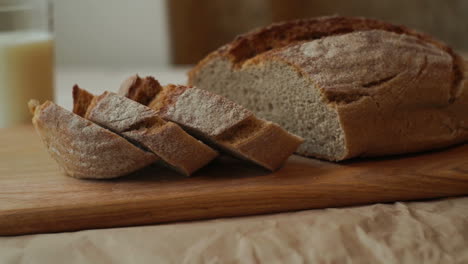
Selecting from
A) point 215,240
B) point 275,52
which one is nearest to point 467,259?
point 215,240

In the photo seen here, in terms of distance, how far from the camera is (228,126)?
7.16ft

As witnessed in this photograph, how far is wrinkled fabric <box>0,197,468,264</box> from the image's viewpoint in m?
1.78

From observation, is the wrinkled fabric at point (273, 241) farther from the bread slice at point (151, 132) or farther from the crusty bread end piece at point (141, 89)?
the crusty bread end piece at point (141, 89)

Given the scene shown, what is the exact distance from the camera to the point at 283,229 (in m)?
1.91

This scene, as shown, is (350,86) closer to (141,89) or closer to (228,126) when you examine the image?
(228,126)

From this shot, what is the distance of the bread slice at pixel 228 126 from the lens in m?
2.19

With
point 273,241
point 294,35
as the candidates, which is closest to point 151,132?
point 273,241

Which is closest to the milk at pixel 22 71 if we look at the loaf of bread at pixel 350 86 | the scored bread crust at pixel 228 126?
the loaf of bread at pixel 350 86

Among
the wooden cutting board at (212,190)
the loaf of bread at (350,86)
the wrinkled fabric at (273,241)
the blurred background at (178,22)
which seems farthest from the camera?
the blurred background at (178,22)

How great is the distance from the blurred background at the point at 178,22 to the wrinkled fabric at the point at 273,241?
4318mm

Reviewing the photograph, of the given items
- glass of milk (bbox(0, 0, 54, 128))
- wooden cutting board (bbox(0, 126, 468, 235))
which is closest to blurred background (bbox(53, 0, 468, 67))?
glass of milk (bbox(0, 0, 54, 128))

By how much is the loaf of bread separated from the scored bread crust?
22cm

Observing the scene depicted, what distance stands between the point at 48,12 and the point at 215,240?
213cm

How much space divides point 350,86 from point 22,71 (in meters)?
1.89
